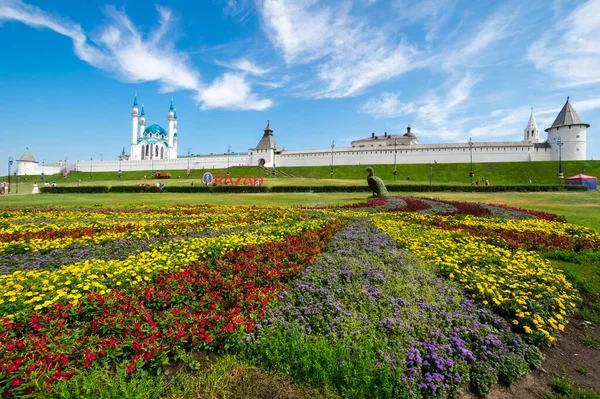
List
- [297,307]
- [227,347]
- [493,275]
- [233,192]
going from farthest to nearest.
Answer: [233,192], [493,275], [297,307], [227,347]

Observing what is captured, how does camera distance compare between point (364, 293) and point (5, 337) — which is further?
point (364, 293)

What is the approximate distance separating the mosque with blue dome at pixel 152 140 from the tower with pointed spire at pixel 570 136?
110 m

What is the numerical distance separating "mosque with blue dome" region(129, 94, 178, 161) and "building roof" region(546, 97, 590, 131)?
111 m

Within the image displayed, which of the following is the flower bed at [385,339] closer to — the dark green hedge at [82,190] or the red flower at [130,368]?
the red flower at [130,368]

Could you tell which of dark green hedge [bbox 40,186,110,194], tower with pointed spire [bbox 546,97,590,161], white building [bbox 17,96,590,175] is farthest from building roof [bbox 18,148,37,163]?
tower with pointed spire [bbox 546,97,590,161]

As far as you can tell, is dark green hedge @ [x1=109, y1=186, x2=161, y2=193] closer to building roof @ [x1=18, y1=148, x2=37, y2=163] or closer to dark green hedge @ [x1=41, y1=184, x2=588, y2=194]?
dark green hedge @ [x1=41, y1=184, x2=588, y2=194]

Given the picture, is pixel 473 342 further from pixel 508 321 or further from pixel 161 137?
pixel 161 137

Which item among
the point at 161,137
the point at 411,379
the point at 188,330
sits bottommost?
the point at 411,379

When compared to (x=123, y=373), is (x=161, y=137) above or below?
above

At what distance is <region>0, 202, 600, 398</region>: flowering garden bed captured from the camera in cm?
322

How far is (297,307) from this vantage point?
448 cm

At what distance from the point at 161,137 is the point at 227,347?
12546 centimetres

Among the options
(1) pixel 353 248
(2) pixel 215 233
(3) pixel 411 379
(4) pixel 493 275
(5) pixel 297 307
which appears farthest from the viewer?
(2) pixel 215 233

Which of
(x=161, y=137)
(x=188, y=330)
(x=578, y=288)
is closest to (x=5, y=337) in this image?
(x=188, y=330)
